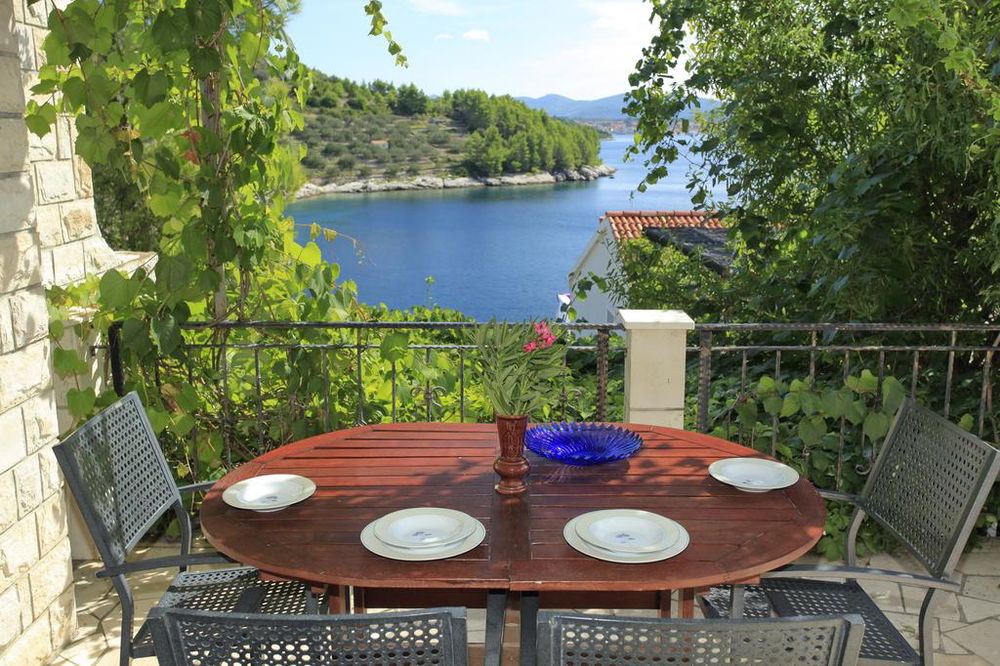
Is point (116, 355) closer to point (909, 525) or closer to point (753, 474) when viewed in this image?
point (753, 474)

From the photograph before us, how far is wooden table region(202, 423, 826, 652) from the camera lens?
1804mm

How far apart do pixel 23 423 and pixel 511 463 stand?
5.03 feet

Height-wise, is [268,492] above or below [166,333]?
below

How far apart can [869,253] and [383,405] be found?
2332mm

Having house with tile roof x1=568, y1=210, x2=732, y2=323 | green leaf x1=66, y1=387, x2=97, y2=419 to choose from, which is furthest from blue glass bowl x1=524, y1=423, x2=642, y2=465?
house with tile roof x1=568, y1=210, x2=732, y2=323

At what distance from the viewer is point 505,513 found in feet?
6.89

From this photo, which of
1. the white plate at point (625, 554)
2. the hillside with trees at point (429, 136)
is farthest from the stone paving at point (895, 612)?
the hillside with trees at point (429, 136)

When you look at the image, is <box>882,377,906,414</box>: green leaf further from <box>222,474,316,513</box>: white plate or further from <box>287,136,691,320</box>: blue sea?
<box>287,136,691,320</box>: blue sea

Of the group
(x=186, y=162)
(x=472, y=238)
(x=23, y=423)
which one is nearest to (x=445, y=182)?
(x=472, y=238)

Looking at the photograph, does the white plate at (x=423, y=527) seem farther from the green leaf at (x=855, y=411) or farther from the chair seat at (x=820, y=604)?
the green leaf at (x=855, y=411)

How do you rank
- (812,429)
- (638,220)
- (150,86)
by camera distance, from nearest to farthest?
(150,86) < (812,429) < (638,220)

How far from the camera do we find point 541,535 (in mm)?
1982

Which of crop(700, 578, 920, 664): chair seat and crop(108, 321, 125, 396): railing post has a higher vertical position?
crop(108, 321, 125, 396): railing post

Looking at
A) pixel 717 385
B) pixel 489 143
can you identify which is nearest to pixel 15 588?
pixel 717 385
